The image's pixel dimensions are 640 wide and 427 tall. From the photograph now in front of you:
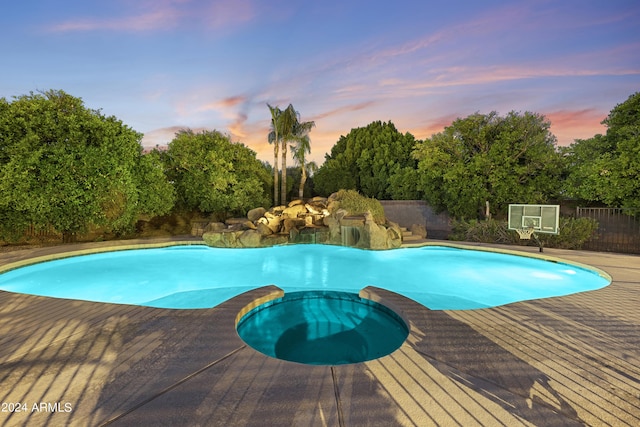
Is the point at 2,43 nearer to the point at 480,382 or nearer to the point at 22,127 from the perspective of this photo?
the point at 22,127

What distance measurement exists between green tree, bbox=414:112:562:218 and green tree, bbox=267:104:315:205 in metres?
9.56

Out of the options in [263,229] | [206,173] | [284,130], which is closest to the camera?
[263,229]

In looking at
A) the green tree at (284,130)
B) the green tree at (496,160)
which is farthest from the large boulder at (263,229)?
the green tree at (284,130)

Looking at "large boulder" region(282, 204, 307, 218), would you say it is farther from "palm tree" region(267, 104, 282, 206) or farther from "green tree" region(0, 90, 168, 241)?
"palm tree" region(267, 104, 282, 206)

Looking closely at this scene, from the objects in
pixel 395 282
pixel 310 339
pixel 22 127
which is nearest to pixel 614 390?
pixel 310 339

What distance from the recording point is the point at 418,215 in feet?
58.7

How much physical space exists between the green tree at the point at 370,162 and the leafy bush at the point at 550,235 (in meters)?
10.2

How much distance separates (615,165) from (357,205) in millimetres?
9263

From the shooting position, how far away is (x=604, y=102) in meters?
11.7

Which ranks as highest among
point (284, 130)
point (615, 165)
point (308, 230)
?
point (284, 130)

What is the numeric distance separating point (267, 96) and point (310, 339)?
18816 mm

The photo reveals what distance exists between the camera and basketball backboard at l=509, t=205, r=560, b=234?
8266 mm

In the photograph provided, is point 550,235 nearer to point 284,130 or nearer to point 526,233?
point 526,233

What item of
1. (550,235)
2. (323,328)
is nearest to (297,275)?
(323,328)
